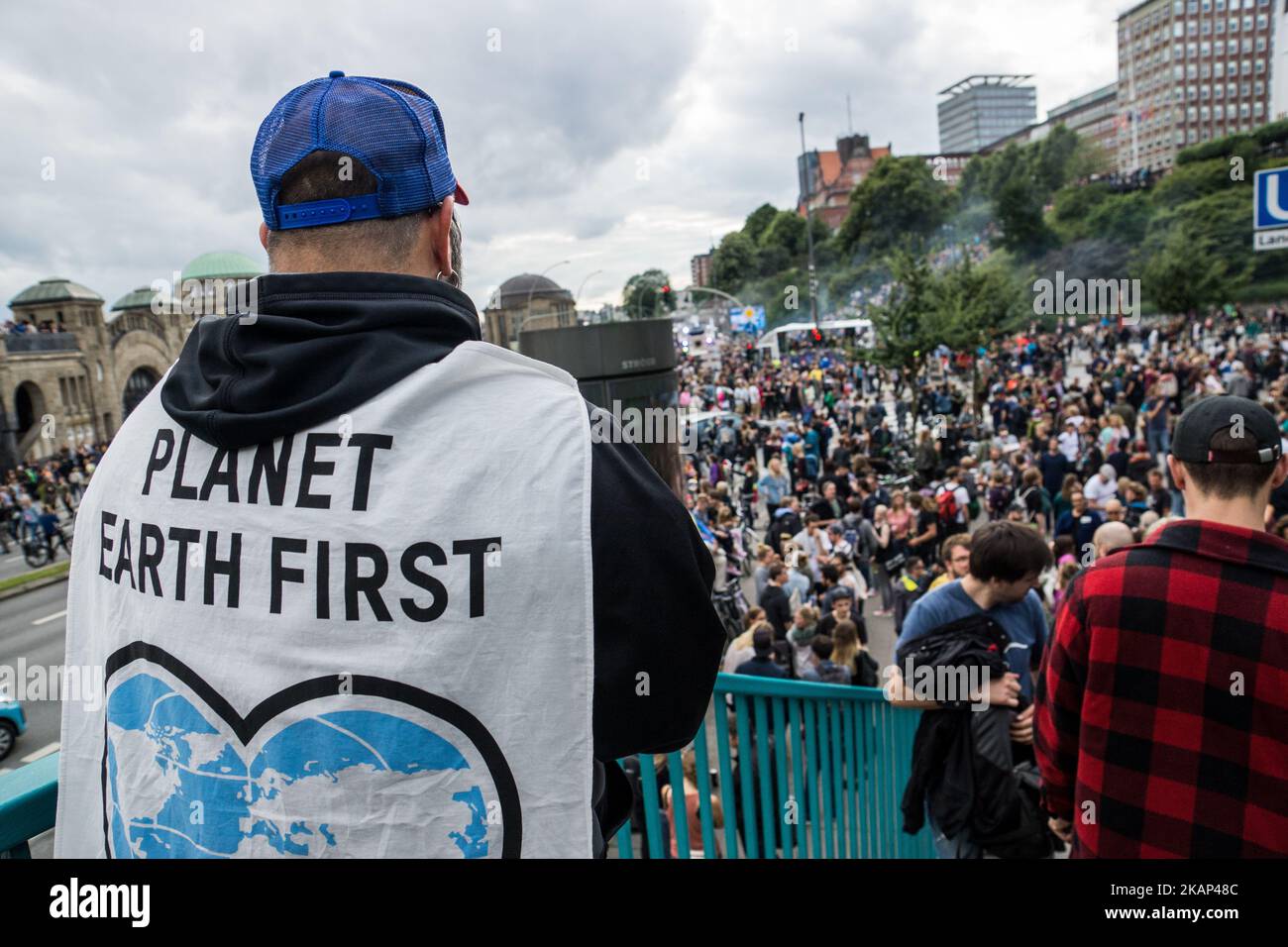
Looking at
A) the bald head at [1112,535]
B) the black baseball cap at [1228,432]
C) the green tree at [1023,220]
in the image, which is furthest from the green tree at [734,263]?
the black baseball cap at [1228,432]

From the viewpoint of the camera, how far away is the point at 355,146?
1236 mm

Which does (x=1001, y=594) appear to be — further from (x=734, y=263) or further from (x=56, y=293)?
(x=734, y=263)

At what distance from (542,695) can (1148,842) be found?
1726 millimetres

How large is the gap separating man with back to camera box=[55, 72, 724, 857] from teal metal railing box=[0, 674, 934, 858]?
394 millimetres

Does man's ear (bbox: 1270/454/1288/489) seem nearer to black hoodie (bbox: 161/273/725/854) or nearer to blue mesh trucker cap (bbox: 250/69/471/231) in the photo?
black hoodie (bbox: 161/273/725/854)

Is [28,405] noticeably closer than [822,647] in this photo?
No

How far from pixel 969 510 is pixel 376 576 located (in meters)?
12.9

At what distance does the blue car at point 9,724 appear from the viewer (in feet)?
35.8

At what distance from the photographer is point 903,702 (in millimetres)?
3227

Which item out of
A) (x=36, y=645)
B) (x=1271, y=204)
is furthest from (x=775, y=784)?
(x=36, y=645)

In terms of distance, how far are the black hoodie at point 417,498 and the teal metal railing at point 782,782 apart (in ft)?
2.89

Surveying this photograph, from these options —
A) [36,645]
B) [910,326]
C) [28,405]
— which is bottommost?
[36,645]
